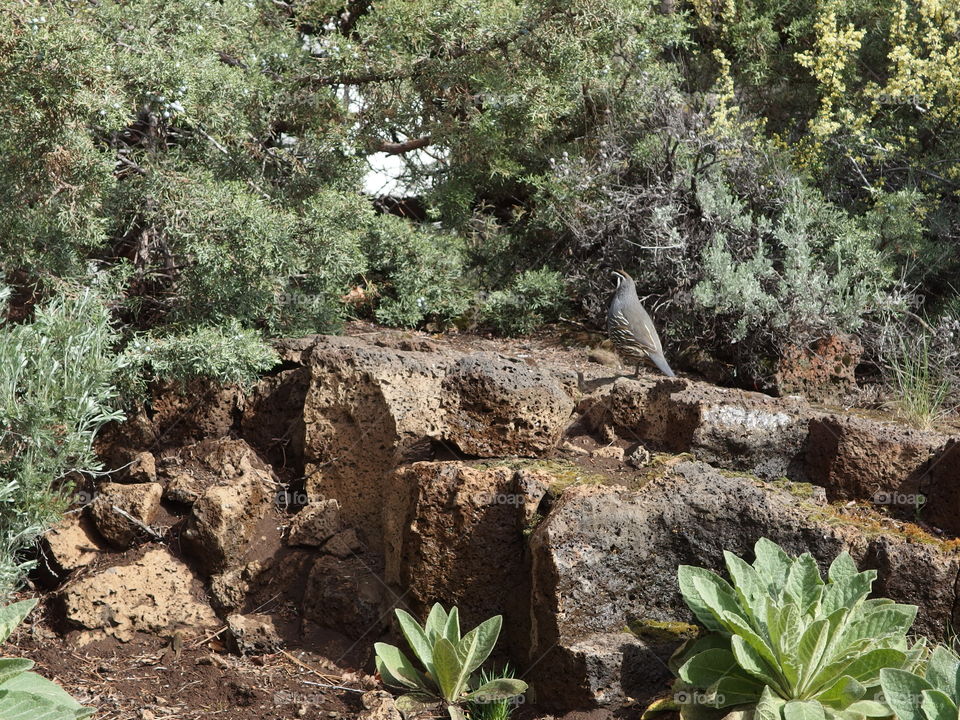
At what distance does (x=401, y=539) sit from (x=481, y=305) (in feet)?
9.88

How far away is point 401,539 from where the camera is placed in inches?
176

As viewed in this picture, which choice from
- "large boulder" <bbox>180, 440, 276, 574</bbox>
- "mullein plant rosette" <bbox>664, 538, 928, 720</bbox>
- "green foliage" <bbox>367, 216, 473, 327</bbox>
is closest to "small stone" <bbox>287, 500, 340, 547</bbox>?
"large boulder" <bbox>180, 440, 276, 574</bbox>

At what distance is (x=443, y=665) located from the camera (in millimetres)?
3910

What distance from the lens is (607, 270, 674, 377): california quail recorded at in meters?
5.51

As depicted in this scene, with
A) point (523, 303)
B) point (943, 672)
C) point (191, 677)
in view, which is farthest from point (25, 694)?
point (523, 303)

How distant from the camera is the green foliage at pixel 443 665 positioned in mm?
3873

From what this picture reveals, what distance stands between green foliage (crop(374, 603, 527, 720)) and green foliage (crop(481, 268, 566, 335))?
3290mm

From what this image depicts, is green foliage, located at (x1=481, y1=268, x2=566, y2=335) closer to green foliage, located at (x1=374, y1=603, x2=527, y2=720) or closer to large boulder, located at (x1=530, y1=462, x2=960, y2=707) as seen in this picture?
large boulder, located at (x1=530, y1=462, x2=960, y2=707)

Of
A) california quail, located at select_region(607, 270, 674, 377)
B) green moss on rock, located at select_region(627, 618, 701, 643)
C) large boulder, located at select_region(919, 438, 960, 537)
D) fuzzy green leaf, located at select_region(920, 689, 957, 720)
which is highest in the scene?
california quail, located at select_region(607, 270, 674, 377)

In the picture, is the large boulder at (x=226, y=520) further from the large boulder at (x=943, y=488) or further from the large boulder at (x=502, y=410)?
the large boulder at (x=943, y=488)

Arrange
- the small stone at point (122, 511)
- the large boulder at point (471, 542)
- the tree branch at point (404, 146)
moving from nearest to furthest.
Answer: the large boulder at point (471, 542) < the small stone at point (122, 511) < the tree branch at point (404, 146)

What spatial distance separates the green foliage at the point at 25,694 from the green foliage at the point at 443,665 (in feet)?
3.97

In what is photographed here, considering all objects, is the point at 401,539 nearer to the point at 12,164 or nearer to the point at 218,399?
the point at 218,399

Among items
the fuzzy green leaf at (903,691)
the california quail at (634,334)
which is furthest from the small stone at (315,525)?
the fuzzy green leaf at (903,691)
